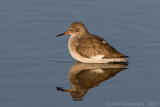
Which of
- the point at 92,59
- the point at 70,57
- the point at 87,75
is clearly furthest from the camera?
the point at 70,57

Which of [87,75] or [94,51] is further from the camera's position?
[94,51]

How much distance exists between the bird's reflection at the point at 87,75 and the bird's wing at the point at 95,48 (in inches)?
12.4

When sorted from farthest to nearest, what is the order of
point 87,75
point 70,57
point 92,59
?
point 70,57 < point 92,59 < point 87,75

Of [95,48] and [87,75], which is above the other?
[95,48]

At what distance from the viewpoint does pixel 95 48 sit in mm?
14055

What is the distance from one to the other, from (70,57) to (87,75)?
1.63 metres

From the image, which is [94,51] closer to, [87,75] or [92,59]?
[92,59]

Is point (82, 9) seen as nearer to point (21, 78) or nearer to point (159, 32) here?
point (159, 32)

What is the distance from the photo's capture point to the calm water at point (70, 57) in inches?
449

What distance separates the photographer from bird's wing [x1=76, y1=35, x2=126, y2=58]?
13938mm

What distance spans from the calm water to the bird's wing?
351 millimetres

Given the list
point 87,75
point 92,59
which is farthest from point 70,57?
point 87,75

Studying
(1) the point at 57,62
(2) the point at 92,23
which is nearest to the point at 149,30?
(2) the point at 92,23

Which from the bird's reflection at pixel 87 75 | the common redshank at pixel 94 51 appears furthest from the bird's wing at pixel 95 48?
the bird's reflection at pixel 87 75
